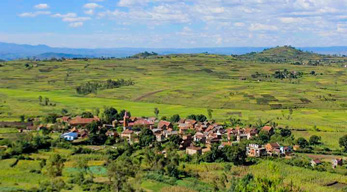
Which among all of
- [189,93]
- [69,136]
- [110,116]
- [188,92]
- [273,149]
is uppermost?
[188,92]

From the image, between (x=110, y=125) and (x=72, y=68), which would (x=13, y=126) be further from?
(x=72, y=68)

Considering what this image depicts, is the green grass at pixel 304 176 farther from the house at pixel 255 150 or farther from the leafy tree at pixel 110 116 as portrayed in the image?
the leafy tree at pixel 110 116

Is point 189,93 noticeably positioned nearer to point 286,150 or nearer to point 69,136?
point 69,136

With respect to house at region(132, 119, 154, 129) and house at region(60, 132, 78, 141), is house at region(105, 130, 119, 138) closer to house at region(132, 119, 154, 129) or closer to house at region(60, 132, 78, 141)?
house at region(60, 132, 78, 141)

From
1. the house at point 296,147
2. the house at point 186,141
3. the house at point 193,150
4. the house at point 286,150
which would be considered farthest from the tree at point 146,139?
the house at point 296,147

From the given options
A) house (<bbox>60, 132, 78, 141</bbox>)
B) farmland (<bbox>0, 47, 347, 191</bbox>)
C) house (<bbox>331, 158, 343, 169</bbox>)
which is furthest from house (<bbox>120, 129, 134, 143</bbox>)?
house (<bbox>331, 158, 343, 169</bbox>)

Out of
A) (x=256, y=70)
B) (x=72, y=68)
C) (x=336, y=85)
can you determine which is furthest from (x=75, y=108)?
(x=256, y=70)

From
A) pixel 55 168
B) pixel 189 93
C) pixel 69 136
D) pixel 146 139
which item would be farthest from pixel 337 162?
pixel 189 93
